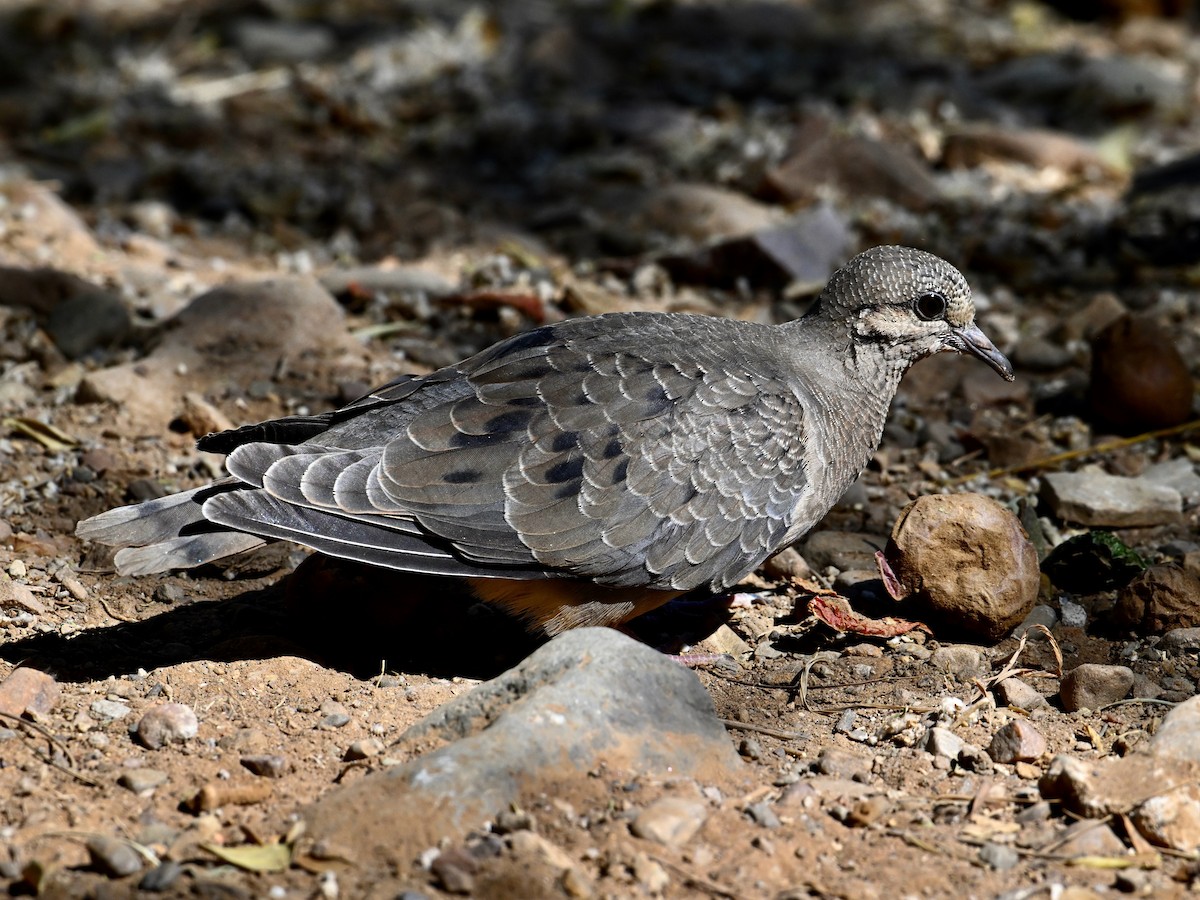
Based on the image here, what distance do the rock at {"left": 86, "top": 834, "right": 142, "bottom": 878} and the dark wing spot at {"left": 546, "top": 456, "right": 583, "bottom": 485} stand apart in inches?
68.0

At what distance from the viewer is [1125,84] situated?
33.2 feet

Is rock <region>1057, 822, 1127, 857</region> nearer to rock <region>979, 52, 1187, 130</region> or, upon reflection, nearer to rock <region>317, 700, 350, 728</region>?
rock <region>317, 700, 350, 728</region>

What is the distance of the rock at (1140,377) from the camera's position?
6.18m

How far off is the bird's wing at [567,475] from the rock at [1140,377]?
86.0 inches

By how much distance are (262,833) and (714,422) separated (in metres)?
2.02

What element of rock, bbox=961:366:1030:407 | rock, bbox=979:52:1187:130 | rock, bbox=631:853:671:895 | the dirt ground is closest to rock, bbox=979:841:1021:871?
the dirt ground

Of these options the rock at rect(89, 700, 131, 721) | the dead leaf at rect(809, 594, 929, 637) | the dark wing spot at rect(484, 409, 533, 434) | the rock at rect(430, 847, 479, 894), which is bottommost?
the dead leaf at rect(809, 594, 929, 637)

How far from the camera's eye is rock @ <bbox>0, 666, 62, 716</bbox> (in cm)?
408

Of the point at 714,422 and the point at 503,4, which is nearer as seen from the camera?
the point at 714,422

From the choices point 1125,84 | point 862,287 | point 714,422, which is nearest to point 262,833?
point 714,422

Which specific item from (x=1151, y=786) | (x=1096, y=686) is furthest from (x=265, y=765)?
(x=1096, y=686)

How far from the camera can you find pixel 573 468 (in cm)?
448

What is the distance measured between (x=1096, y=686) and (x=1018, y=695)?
241 millimetres

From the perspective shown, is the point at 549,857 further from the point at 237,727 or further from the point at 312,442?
the point at 312,442
